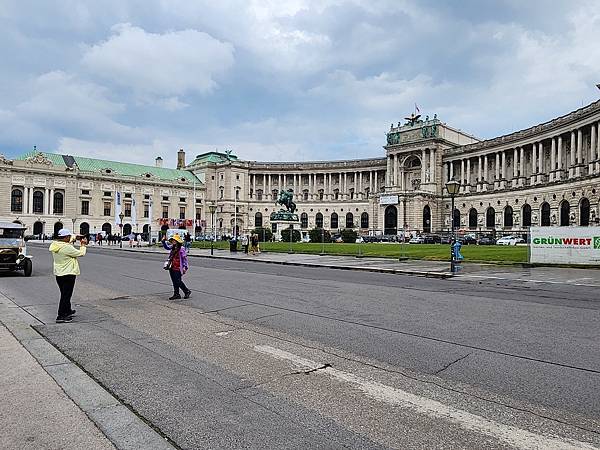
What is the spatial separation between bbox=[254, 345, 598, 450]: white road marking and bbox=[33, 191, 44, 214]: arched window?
10708cm

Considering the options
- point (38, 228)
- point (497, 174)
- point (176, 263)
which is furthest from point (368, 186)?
point (176, 263)

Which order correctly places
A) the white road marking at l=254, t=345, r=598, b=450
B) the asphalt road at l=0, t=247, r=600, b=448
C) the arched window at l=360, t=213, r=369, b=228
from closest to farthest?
the white road marking at l=254, t=345, r=598, b=450, the asphalt road at l=0, t=247, r=600, b=448, the arched window at l=360, t=213, r=369, b=228

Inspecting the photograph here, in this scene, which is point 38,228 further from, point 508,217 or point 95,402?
point 95,402

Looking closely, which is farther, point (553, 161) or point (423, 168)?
point (423, 168)

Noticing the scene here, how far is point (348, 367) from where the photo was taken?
21.4ft

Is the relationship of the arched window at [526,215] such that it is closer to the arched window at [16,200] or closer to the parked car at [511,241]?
the parked car at [511,241]

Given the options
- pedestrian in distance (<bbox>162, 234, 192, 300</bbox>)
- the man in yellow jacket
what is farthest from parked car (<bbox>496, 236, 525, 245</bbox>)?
the man in yellow jacket

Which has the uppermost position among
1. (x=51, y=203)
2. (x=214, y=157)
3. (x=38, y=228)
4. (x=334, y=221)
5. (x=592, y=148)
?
(x=214, y=157)

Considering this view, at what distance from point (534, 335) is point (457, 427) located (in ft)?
15.4

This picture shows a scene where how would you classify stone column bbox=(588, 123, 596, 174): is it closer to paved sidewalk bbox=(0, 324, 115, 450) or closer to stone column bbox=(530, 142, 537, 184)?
stone column bbox=(530, 142, 537, 184)

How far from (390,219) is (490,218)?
21.0 m

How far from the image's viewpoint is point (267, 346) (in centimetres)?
771

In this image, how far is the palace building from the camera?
2879 inches

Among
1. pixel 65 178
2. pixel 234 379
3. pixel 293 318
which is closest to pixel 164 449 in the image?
pixel 234 379
